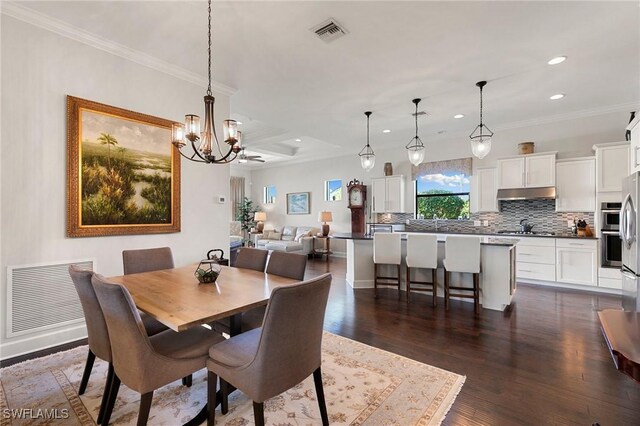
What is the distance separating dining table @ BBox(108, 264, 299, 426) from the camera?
1462mm

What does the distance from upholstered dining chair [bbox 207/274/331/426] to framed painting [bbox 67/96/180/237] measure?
2.22 metres

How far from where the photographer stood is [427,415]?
5.85 feet

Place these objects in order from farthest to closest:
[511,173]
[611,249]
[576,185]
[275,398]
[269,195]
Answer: [269,195] → [511,173] → [576,185] → [611,249] → [275,398]

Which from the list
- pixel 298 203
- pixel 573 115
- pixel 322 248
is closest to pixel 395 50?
pixel 573 115

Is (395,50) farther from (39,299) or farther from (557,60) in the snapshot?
(39,299)

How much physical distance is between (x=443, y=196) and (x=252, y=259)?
16.9 ft

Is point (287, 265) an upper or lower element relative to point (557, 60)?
lower

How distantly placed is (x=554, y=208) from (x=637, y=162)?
6.95 feet

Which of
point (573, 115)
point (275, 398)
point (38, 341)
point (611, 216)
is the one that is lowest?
point (275, 398)

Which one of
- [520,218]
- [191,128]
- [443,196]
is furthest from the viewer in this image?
[443,196]

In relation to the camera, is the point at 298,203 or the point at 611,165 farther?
the point at 298,203

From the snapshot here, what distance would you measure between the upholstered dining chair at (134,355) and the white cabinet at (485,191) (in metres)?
5.76

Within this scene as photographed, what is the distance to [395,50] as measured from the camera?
3.02 metres

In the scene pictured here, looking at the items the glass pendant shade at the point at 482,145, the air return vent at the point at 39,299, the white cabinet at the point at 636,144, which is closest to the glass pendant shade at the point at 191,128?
the air return vent at the point at 39,299
